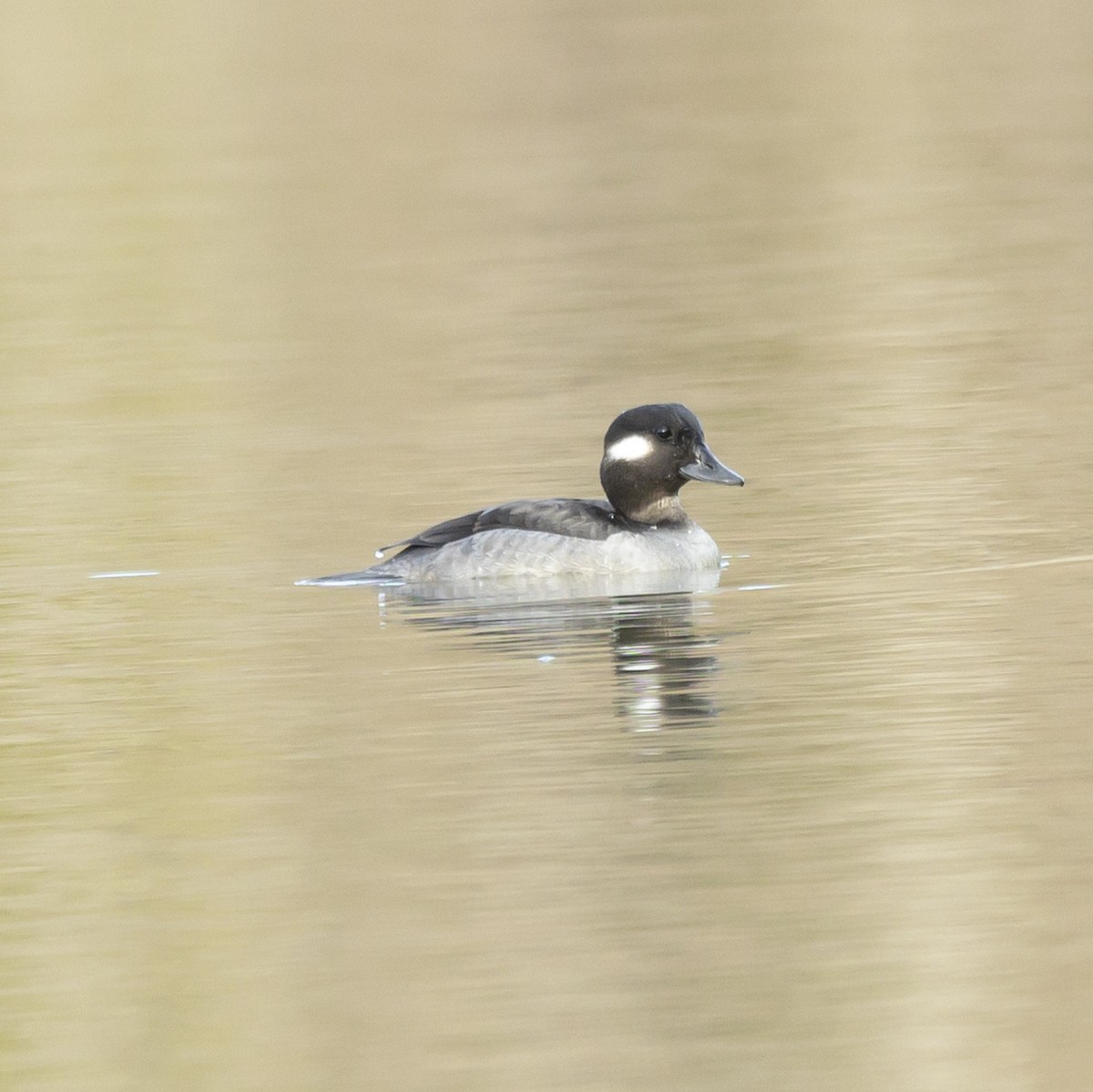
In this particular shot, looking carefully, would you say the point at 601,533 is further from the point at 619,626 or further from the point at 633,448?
the point at 619,626

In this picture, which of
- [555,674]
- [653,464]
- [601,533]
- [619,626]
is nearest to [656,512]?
[653,464]

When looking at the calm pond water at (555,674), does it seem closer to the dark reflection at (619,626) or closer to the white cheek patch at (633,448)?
the dark reflection at (619,626)

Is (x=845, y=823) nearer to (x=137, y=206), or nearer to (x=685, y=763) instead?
(x=685, y=763)

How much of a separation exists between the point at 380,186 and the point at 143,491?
74.3ft

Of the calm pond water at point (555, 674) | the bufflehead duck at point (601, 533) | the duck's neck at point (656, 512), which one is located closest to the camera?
the calm pond water at point (555, 674)

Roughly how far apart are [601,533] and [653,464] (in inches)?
26.5

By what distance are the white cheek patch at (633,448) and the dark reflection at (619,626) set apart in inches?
33.2

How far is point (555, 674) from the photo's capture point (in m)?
12.2

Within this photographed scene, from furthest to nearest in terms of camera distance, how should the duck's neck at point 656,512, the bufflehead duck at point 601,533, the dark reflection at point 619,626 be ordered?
1. the duck's neck at point 656,512
2. the bufflehead duck at point 601,533
3. the dark reflection at point 619,626

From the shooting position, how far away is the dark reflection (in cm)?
1170

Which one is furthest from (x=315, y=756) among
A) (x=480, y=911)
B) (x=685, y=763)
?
(x=480, y=911)

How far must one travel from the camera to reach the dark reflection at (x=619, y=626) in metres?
11.7

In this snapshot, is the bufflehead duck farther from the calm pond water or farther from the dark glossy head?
the calm pond water

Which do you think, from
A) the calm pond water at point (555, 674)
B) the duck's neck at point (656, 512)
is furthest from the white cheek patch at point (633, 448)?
the calm pond water at point (555, 674)
